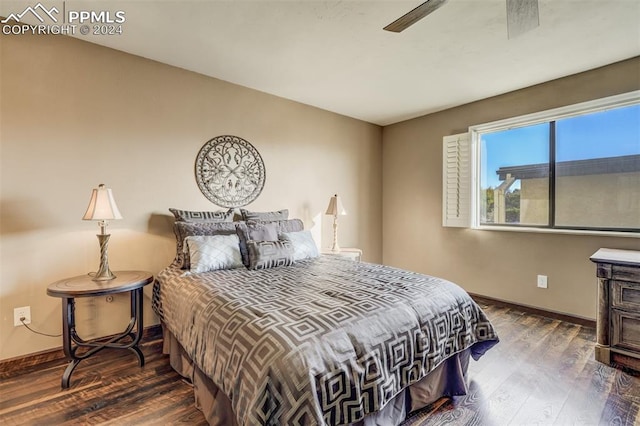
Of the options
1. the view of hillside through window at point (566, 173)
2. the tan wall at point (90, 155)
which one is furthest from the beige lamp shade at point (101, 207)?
the view of hillside through window at point (566, 173)

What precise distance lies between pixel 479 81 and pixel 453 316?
102 inches

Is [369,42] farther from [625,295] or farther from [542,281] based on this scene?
[542,281]

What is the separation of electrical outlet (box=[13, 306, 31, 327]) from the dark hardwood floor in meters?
0.34

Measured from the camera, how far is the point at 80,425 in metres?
1.62

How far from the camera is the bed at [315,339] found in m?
1.19

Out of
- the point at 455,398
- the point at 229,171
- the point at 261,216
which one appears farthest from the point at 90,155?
the point at 455,398

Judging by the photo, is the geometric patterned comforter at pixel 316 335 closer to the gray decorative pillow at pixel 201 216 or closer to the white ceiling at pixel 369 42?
the gray decorative pillow at pixel 201 216

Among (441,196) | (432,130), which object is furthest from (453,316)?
(432,130)

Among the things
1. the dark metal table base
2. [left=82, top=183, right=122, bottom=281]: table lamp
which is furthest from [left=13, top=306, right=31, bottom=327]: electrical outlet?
[left=82, top=183, right=122, bottom=281]: table lamp

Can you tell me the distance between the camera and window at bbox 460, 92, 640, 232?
2812 mm

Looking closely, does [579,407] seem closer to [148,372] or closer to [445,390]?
[445,390]

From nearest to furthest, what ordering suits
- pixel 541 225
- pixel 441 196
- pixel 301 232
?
pixel 301 232 < pixel 541 225 < pixel 441 196

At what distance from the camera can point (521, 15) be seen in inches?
61.9

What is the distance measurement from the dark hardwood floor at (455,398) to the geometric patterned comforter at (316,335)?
31cm
